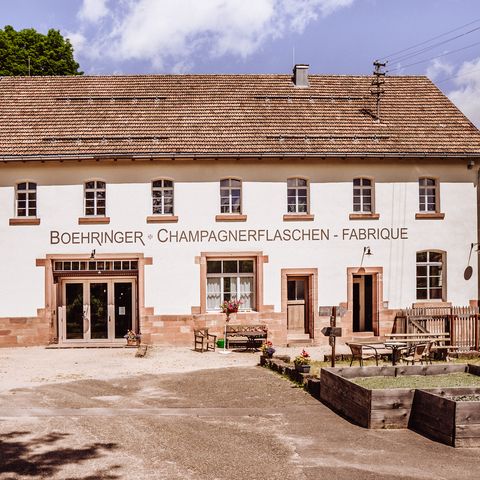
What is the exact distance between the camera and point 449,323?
67.5 ft

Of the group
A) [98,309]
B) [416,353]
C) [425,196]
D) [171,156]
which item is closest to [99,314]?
[98,309]

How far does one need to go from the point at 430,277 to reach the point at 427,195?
9.12 feet

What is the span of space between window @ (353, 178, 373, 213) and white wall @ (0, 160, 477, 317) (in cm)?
27

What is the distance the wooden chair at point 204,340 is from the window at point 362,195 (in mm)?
6452

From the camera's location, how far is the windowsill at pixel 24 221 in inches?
870

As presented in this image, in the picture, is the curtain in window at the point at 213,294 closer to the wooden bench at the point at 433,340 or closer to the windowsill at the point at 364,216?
the windowsill at the point at 364,216

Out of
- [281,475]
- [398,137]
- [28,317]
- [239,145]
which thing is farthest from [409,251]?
[281,475]

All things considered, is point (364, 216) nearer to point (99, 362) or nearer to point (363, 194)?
point (363, 194)

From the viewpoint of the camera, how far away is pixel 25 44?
36062 millimetres

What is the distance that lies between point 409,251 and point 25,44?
2383cm

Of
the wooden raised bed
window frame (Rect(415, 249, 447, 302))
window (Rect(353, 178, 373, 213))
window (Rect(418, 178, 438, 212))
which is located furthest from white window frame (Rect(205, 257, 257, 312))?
the wooden raised bed

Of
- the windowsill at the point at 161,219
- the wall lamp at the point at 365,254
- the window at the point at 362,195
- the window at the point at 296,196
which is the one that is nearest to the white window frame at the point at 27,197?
the windowsill at the point at 161,219

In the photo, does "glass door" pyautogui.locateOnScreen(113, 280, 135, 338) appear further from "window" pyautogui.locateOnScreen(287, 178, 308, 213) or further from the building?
"window" pyautogui.locateOnScreen(287, 178, 308, 213)

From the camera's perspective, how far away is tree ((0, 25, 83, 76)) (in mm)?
35125
